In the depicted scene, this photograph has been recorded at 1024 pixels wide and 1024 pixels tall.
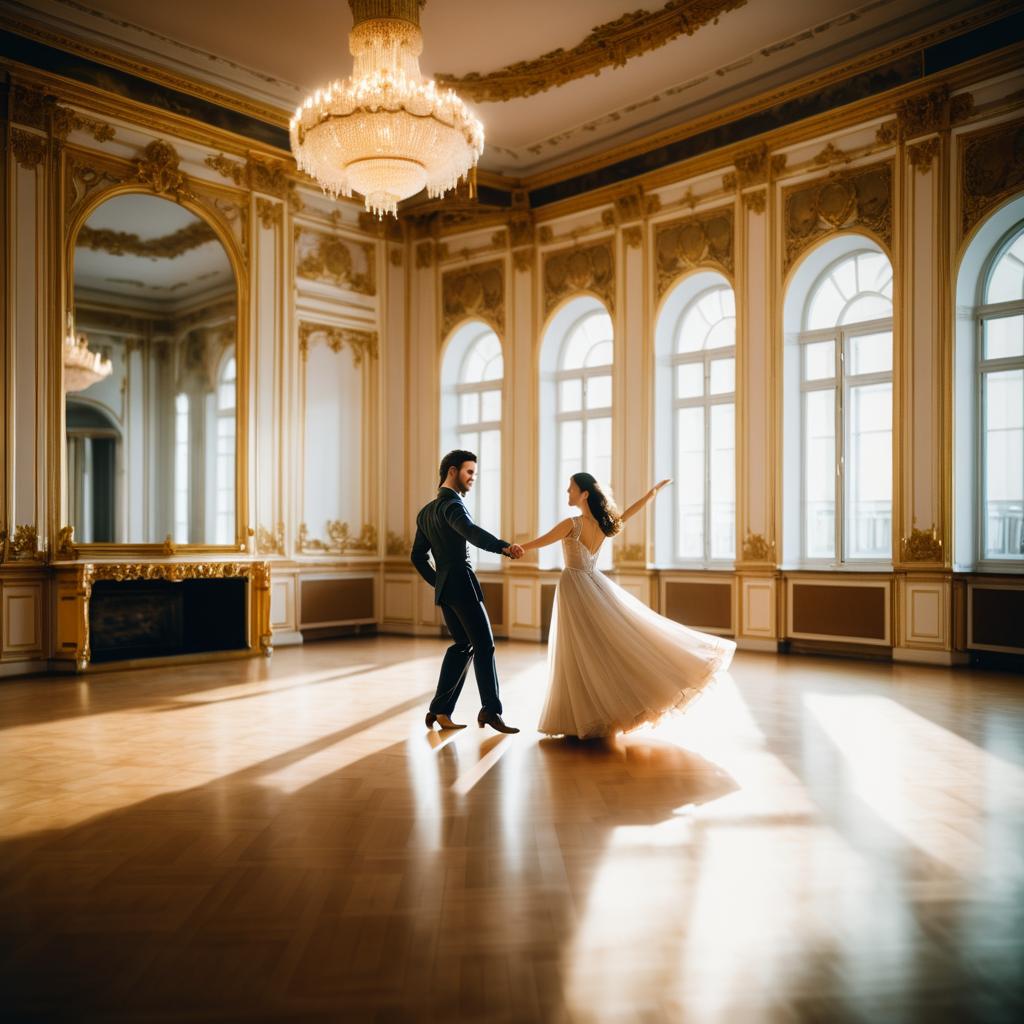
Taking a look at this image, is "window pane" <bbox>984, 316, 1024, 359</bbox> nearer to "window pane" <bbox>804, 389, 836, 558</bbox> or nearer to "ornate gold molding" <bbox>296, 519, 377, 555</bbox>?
"window pane" <bbox>804, 389, 836, 558</bbox>

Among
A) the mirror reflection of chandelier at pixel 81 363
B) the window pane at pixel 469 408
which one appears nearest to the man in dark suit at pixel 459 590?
the mirror reflection of chandelier at pixel 81 363

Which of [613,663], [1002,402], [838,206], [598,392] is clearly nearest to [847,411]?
[1002,402]

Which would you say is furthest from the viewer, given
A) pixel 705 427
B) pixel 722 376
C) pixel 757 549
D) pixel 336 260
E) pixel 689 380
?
pixel 336 260

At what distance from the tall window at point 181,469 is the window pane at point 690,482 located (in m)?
4.82

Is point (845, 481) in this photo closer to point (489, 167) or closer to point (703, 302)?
point (703, 302)

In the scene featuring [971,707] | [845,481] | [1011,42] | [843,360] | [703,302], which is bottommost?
[971,707]

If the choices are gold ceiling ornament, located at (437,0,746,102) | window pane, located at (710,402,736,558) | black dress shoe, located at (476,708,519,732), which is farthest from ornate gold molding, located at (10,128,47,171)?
window pane, located at (710,402,736,558)

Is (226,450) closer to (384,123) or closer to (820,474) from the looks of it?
(384,123)

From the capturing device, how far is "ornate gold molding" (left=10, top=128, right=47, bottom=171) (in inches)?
295

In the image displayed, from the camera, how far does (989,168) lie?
732cm

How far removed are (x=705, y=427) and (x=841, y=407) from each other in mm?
1403

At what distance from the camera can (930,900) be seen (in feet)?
8.51

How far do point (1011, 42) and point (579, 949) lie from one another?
7.63 metres

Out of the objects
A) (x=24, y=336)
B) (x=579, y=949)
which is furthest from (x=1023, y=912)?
(x=24, y=336)
